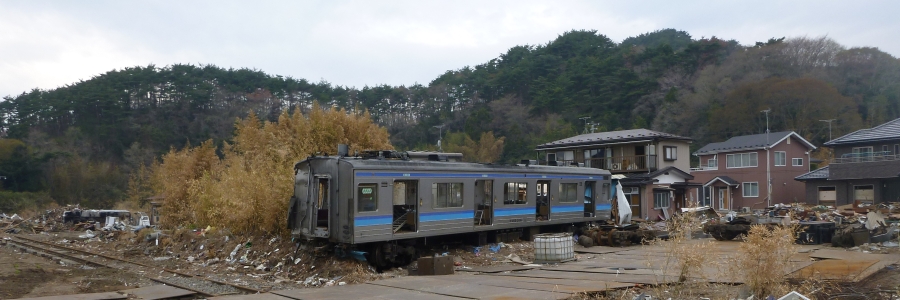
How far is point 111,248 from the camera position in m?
21.1

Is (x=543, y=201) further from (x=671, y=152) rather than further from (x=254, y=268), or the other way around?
(x=671, y=152)

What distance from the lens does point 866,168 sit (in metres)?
30.2

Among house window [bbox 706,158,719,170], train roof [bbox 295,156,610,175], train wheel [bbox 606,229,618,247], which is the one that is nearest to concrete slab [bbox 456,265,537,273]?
train roof [bbox 295,156,610,175]

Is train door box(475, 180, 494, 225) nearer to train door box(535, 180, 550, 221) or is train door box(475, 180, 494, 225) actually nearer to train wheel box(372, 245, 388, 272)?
train door box(535, 180, 550, 221)

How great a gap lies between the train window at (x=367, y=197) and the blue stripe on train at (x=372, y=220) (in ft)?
0.54

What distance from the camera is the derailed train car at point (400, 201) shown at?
1276cm

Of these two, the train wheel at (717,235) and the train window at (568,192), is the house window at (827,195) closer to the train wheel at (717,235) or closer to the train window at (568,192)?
the train wheel at (717,235)

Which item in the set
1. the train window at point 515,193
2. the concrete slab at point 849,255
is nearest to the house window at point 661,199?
the train window at point 515,193

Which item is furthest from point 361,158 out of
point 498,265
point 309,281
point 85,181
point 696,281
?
point 85,181

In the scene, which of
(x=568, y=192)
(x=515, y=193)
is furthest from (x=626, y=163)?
(x=515, y=193)

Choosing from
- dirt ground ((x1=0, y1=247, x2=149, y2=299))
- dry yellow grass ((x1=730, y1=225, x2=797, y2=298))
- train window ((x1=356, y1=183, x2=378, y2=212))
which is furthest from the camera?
train window ((x1=356, y1=183, x2=378, y2=212))

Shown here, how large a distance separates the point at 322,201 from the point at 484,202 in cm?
449

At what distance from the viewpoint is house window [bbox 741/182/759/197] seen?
3700 centimetres

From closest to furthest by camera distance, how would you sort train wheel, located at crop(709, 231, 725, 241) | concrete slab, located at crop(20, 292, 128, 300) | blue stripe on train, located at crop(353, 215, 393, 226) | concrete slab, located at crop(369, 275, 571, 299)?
1. concrete slab, located at crop(369, 275, 571, 299)
2. concrete slab, located at crop(20, 292, 128, 300)
3. blue stripe on train, located at crop(353, 215, 393, 226)
4. train wheel, located at crop(709, 231, 725, 241)
